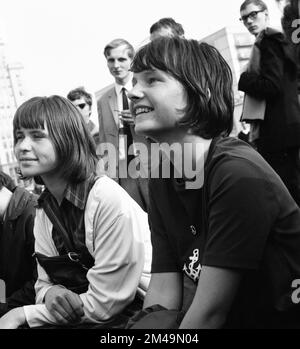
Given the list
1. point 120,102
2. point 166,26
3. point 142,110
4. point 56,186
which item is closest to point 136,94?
point 142,110

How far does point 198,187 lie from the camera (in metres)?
1.62

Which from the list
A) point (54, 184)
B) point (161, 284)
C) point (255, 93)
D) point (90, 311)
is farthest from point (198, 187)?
point (255, 93)

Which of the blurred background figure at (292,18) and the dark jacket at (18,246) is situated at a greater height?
the blurred background figure at (292,18)

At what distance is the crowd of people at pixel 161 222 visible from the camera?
1.43m

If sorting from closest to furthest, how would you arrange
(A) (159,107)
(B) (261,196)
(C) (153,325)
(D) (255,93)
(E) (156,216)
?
(B) (261,196) → (C) (153,325) → (A) (159,107) → (E) (156,216) → (D) (255,93)

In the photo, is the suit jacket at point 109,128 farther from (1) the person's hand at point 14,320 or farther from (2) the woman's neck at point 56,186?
(1) the person's hand at point 14,320

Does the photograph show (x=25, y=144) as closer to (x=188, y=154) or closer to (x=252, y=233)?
(x=188, y=154)

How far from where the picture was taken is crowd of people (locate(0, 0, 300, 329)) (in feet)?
4.69

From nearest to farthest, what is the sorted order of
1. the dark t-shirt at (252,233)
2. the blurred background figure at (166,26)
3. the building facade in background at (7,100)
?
1. the dark t-shirt at (252,233)
2. the blurred background figure at (166,26)
3. the building facade in background at (7,100)

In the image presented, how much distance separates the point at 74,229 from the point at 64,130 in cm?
46

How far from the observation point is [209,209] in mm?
1528

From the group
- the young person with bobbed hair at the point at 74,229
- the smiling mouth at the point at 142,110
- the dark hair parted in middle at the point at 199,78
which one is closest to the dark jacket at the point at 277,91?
the young person with bobbed hair at the point at 74,229
